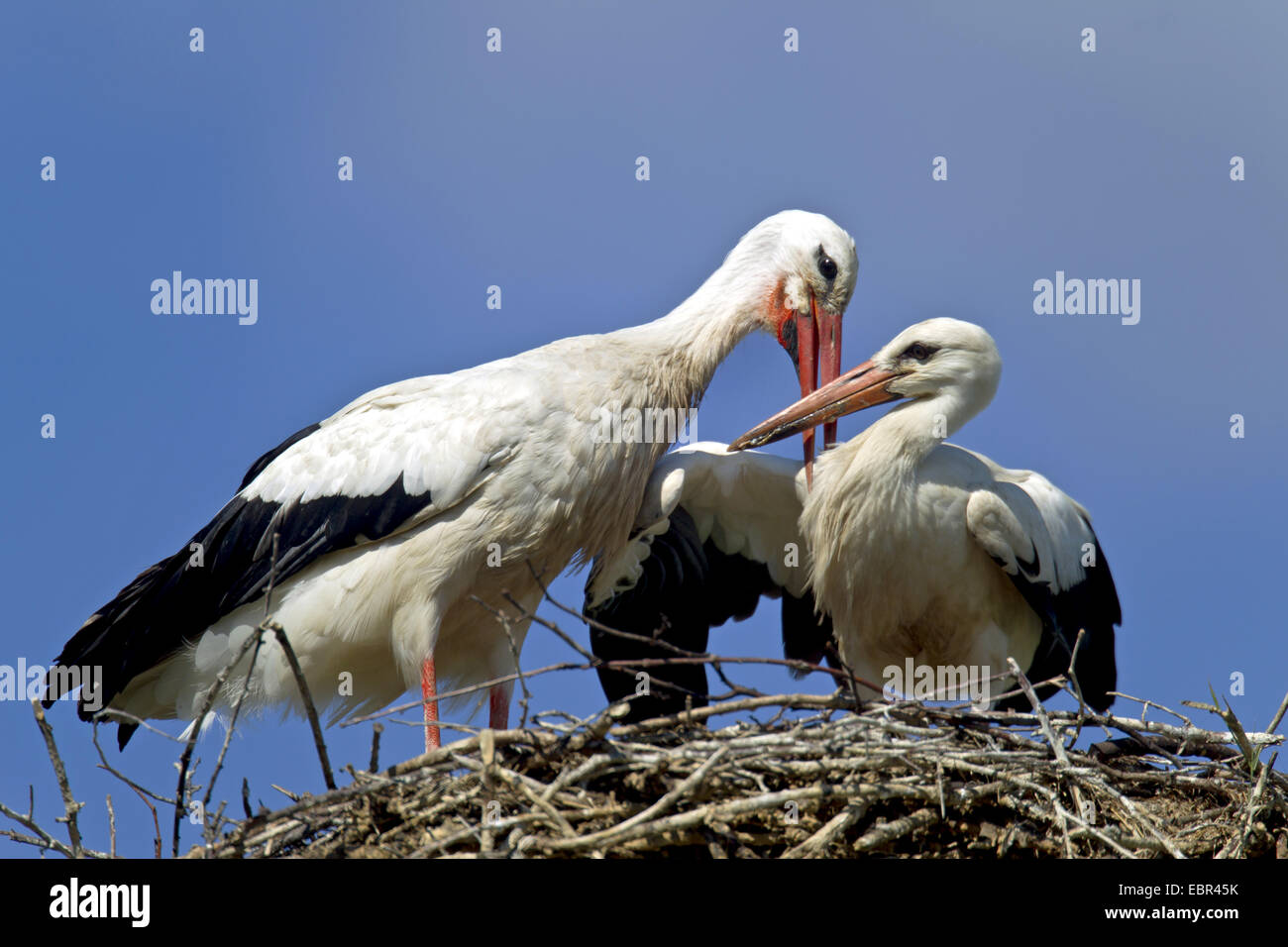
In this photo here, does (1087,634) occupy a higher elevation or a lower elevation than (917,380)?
lower

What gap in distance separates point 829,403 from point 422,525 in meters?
1.52

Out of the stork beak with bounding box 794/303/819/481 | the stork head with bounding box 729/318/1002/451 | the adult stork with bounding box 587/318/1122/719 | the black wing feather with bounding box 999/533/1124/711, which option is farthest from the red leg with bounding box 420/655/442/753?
the black wing feather with bounding box 999/533/1124/711

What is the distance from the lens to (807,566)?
584 cm

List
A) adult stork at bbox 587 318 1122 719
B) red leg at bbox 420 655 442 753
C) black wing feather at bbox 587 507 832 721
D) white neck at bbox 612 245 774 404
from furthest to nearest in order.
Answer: black wing feather at bbox 587 507 832 721
adult stork at bbox 587 318 1122 719
white neck at bbox 612 245 774 404
red leg at bbox 420 655 442 753

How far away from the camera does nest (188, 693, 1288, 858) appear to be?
3504 millimetres

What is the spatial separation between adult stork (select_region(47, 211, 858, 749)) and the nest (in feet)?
3.21

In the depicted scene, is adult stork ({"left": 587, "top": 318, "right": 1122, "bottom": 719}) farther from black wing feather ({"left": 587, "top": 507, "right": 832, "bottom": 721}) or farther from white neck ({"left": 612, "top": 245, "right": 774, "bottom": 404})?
white neck ({"left": 612, "top": 245, "right": 774, "bottom": 404})

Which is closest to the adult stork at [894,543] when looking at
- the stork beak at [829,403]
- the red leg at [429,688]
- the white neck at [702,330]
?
the stork beak at [829,403]

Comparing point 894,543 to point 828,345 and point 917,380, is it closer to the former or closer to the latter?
point 917,380

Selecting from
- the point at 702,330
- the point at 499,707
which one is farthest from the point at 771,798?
the point at 702,330

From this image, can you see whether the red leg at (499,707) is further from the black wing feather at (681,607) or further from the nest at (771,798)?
the nest at (771,798)

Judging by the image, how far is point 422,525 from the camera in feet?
15.8

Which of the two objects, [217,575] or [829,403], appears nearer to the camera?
[217,575]
